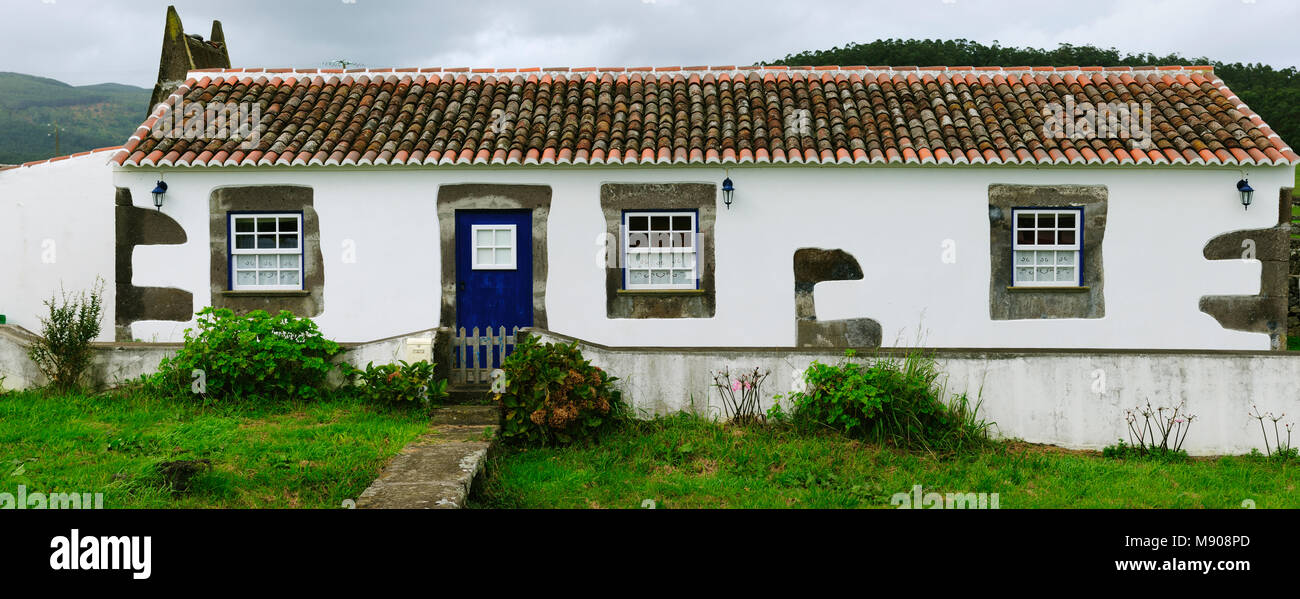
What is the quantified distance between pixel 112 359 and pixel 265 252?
273cm


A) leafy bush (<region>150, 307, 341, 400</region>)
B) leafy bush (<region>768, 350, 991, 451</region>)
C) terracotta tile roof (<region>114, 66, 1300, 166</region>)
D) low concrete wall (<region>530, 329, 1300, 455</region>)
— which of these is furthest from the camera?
terracotta tile roof (<region>114, 66, 1300, 166</region>)

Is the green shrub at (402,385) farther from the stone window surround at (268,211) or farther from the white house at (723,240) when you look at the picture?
the stone window surround at (268,211)

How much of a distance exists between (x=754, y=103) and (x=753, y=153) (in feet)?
5.97

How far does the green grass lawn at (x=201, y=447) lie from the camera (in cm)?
600

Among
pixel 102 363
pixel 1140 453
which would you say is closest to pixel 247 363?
pixel 102 363

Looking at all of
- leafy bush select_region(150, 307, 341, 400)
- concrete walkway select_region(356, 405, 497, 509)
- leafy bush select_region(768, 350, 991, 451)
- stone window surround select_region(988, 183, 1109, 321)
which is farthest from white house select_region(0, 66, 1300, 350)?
concrete walkway select_region(356, 405, 497, 509)

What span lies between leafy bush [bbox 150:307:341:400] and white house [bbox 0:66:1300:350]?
229cm

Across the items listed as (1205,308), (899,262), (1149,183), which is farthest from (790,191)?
(1205,308)

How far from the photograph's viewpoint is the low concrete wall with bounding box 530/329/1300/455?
8.20 meters

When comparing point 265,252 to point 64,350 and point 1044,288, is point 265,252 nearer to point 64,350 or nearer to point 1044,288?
point 64,350

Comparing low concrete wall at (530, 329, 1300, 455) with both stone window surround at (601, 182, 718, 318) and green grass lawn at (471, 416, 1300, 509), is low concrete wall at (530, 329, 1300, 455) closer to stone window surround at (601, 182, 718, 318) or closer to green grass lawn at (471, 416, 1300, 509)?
green grass lawn at (471, 416, 1300, 509)

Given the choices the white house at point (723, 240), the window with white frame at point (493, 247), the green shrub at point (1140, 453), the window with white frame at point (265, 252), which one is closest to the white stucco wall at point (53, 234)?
the white house at point (723, 240)
